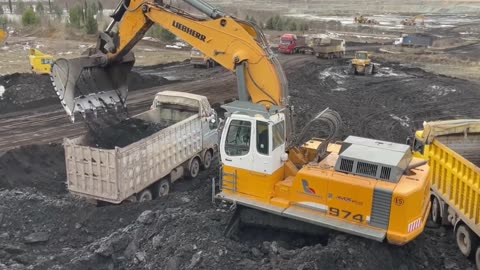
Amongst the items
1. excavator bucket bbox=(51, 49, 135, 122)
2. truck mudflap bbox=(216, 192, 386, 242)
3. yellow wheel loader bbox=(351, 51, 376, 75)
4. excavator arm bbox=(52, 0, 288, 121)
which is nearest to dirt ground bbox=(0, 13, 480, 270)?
truck mudflap bbox=(216, 192, 386, 242)

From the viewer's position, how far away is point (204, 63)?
1441 inches

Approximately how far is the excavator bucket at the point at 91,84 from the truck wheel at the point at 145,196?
2519 millimetres

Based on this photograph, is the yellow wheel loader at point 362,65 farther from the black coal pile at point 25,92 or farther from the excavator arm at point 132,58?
the excavator arm at point 132,58

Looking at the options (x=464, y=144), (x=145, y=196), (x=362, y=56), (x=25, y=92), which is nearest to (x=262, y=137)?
(x=145, y=196)

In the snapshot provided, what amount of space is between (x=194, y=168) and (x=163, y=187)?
1.87 meters

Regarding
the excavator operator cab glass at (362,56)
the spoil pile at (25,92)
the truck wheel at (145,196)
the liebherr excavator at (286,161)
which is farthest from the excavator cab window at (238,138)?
the excavator operator cab glass at (362,56)

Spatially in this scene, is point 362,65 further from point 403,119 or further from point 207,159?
point 207,159

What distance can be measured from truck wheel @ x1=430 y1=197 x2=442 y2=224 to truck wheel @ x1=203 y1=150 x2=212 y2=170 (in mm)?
6993

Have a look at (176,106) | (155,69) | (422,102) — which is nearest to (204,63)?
(155,69)

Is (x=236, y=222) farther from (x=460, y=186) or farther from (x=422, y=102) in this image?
(x=422, y=102)

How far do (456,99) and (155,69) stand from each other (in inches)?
780

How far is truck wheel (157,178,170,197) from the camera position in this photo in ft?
44.8

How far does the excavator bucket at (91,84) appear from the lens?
42.0 ft

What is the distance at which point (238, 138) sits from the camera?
10.1 meters
